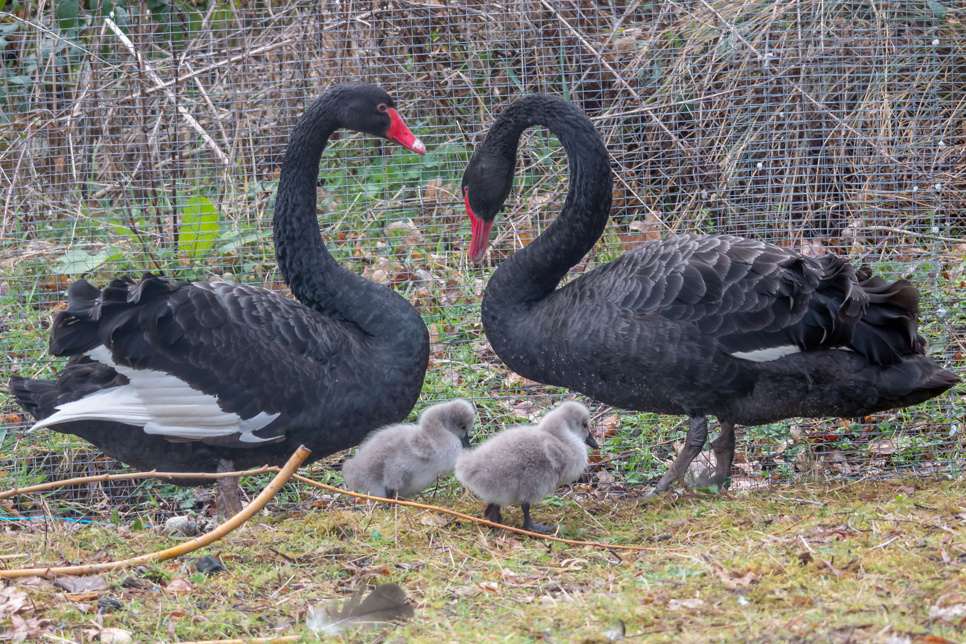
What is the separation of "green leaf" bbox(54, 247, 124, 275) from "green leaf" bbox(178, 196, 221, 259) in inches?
13.5

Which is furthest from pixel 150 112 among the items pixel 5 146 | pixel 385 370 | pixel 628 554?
pixel 628 554

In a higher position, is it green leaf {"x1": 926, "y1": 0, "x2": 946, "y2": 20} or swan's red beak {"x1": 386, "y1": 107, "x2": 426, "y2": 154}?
green leaf {"x1": 926, "y1": 0, "x2": 946, "y2": 20}

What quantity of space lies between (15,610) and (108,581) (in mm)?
258

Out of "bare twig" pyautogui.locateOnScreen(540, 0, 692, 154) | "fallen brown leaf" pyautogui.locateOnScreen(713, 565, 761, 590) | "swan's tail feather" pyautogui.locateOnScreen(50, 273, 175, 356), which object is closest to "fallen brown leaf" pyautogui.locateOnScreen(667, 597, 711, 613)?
"fallen brown leaf" pyautogui.locateOnScreen(713, 565, 761, 590)

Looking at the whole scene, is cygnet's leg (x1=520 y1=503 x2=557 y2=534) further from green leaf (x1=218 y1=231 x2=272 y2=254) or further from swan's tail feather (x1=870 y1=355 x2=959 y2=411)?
green leaf (x1=218 y1=231 x2=272 y2=254)

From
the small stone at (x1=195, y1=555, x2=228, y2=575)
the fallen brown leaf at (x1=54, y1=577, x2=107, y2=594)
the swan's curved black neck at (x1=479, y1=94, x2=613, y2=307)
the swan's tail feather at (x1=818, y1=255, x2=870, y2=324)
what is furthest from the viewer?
the swan's curved black neck at (x1=479, y1=94, x2=613, y2=307)

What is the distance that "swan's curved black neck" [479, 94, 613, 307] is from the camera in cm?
388

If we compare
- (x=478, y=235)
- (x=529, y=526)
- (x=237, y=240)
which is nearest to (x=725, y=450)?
(x=529, y=526)

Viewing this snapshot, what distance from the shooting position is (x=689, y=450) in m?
3.55

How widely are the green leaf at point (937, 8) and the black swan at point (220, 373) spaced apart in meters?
2.98

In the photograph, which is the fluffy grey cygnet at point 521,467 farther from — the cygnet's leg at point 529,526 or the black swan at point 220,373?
the black swan at point 220,373

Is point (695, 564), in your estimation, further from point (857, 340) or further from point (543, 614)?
point (857, 340)

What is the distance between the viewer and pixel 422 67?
17.9 feet

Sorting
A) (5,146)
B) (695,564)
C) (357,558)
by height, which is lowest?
(357,558)
